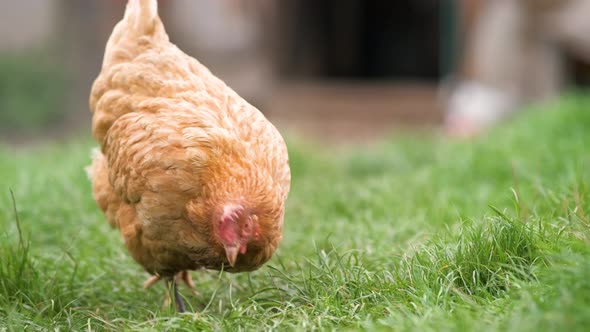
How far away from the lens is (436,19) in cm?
1570

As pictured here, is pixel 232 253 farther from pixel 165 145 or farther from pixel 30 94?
pixel 30 94

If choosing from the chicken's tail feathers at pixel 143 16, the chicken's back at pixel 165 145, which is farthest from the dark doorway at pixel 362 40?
the chicken's back at pixel 165 145

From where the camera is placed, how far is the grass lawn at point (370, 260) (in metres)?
2.63

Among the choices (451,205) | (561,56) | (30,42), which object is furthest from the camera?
(30,42)

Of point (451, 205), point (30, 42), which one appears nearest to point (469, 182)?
point (451, 205)

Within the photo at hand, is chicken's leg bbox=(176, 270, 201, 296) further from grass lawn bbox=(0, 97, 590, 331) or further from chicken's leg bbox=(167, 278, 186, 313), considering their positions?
chicken's leg bbox=(167, 278, 186, 313)

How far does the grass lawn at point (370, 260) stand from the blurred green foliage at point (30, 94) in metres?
3.73

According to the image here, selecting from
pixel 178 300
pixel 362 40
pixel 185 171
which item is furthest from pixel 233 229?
pixel 362 40

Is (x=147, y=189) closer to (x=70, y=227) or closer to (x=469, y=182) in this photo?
(x=70, y=227)

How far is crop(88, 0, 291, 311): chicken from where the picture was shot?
9.98ft

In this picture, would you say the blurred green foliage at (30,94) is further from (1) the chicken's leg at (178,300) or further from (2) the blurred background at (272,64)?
(1) the chicken's leg at (178,300)

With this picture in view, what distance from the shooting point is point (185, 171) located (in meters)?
3.10

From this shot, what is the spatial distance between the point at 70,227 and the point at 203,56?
5.03 meters

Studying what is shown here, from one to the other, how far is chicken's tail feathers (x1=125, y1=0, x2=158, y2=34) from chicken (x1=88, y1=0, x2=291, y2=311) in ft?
0.69
